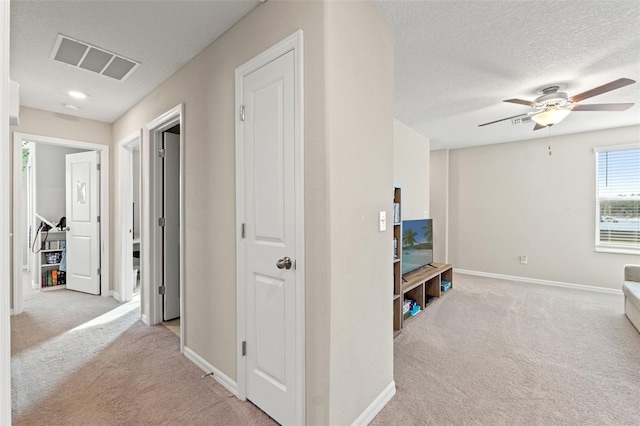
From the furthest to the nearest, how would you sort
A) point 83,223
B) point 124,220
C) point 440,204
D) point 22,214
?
1. point 440,204
2. point 83,223
3. point 124,220
4. point 22,214

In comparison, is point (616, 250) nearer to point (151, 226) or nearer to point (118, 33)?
point (151, 226)

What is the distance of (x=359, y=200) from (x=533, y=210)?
A: 478 centimetres

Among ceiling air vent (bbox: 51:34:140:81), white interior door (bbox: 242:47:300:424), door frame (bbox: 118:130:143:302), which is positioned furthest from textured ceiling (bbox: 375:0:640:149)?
door frame (bbox: 118:130:143:302)

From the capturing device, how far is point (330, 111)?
4.89 feet

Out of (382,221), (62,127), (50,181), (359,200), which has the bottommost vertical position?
(382,221)

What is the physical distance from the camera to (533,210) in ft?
16.8

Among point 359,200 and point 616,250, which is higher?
point 359,200

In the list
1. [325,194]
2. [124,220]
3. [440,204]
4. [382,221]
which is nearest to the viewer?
[325,194]

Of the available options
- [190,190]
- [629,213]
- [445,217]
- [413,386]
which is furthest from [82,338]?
[629,213]

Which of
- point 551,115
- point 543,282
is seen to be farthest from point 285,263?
point 543,282

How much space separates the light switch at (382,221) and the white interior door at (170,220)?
7.66 ft

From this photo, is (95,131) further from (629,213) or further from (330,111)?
(629,213)

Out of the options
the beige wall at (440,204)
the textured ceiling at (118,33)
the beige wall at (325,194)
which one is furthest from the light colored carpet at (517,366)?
the textured ceiling at (118,33)
